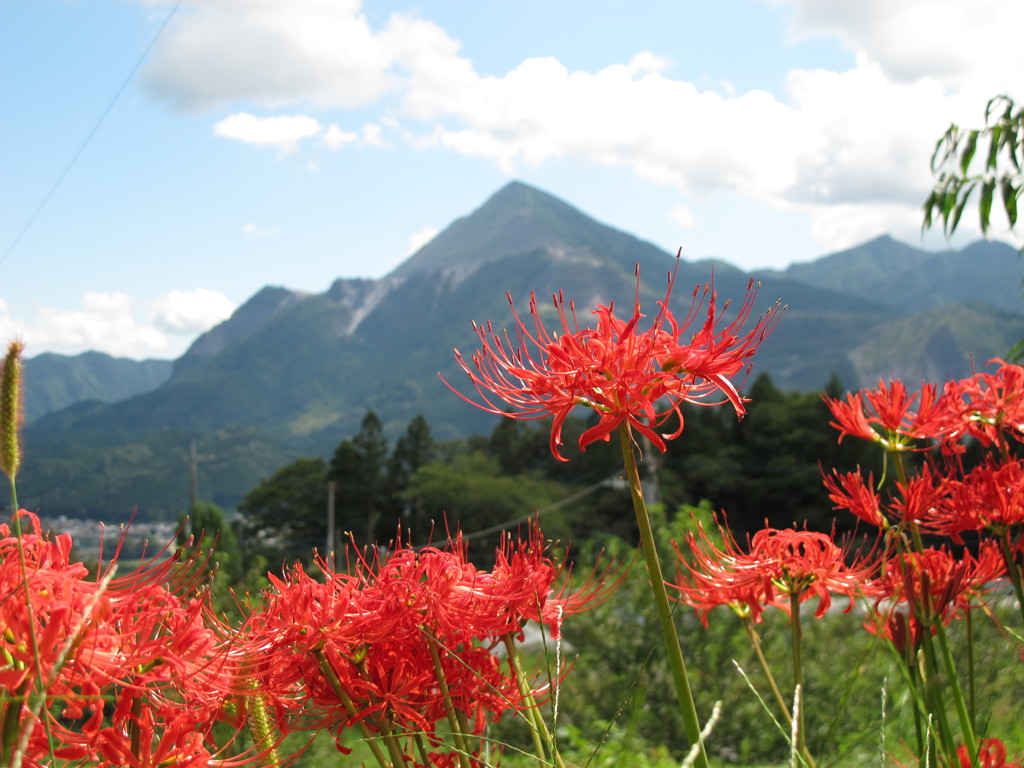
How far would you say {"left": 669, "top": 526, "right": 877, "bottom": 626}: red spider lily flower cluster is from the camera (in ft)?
4.92

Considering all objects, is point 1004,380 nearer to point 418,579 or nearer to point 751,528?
point 418,579

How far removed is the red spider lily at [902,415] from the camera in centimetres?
173

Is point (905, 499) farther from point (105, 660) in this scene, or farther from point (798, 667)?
point (105, 660)

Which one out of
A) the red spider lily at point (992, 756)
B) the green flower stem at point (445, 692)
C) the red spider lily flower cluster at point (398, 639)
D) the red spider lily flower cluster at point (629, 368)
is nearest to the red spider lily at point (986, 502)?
the red spider lily at point (992, 756)

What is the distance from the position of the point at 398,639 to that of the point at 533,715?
0.22m

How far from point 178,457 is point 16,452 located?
5801 inches

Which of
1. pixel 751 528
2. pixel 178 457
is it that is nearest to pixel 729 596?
pixel 751 528

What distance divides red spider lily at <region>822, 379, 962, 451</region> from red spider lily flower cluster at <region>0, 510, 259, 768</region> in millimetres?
1217

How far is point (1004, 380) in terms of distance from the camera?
181 centimetres

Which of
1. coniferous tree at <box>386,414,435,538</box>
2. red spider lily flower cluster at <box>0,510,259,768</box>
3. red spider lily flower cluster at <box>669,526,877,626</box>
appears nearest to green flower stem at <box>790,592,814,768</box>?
red spider lily flower cluster at <box>669,526,877,626</box>

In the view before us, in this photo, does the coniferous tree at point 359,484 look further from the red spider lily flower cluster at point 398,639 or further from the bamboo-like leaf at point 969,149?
the red spider lily flower cluster at point 398,639

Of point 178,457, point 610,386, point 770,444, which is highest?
point 610,386

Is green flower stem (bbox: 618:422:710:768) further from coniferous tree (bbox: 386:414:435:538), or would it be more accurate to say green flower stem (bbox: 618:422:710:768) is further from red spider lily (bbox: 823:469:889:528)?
coniferous tree (bbox: 386:414:435:538)

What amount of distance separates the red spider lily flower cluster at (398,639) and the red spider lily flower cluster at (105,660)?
10 cm
